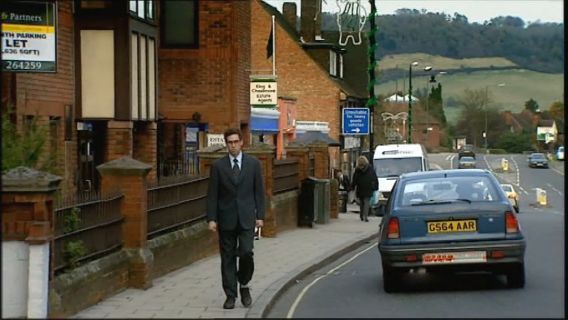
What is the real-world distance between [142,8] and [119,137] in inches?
102

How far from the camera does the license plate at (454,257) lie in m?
11.8

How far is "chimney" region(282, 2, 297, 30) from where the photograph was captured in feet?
200

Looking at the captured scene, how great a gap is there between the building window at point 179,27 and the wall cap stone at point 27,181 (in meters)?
12.2

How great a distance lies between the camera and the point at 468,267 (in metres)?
11.9

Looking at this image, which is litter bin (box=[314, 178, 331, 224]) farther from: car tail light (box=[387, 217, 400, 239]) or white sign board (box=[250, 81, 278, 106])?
car tail light (box=[387, 217, 400, 239])

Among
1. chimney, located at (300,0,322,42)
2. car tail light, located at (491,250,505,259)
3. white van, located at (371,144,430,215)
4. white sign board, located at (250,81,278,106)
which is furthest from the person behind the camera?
chimney, located at (300,0,322,42)

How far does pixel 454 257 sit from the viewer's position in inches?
465

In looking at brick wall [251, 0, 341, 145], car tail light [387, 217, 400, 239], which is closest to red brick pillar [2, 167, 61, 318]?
car tail light [387, 217, 400, 239]

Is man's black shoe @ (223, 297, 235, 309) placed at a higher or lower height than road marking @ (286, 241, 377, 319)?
higher

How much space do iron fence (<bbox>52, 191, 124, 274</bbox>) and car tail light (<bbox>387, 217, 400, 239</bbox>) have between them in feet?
10.4

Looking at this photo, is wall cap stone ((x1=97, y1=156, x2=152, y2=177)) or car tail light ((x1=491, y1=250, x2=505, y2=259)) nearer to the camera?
car tail light ((x1=491, y1=250, x2=505, y2=259))

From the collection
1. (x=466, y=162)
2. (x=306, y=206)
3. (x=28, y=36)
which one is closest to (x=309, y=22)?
(x=466, y=162)

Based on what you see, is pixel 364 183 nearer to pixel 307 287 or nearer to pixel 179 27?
pixel 179 27

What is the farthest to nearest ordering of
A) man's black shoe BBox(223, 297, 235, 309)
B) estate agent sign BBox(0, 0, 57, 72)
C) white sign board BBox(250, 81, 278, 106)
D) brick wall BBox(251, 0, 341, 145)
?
brick wall BBox(251, 0, 341, 145) < white sign board BBox(250, 81, 278, 106) < estate agent sign BBox(0, 0, 57, 72) < man's black shoe BBox(223, 297, 235, 309)
